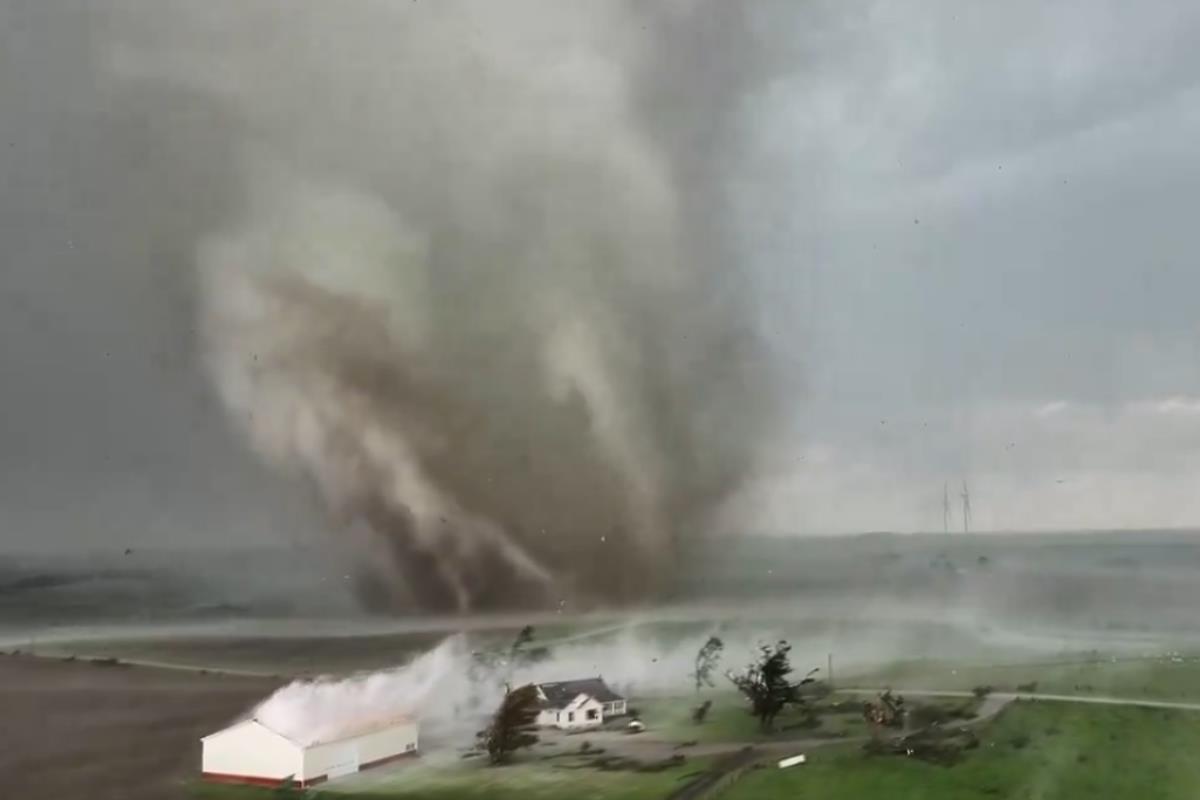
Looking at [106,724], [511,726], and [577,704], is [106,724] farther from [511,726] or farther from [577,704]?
[577,704]

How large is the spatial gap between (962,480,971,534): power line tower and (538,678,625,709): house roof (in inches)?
46.2

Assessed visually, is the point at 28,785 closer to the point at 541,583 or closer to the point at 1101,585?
the point at 541,583

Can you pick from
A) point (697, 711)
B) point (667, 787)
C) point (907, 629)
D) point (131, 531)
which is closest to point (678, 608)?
point (697, 711)

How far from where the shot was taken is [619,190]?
9.04ft

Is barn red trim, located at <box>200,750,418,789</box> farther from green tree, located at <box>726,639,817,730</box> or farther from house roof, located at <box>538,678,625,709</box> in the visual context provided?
green tree, located at <box>726,639,817,730</box>

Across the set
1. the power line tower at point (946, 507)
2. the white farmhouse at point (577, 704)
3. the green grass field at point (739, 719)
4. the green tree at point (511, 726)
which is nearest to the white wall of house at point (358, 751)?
the green tree at point (511, 726)

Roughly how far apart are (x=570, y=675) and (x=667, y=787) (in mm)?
416

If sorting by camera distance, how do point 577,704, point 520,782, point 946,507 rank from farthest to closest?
point 946,507
point 577,704
point 520,782

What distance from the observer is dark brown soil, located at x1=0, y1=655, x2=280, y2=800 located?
2537 millimetres

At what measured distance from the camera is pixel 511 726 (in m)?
2.69

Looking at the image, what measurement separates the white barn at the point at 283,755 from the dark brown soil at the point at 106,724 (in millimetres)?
59

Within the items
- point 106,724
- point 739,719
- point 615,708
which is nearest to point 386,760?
point 615,708

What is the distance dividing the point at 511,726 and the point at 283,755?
0.63 metres

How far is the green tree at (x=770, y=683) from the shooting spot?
9.05 ft
